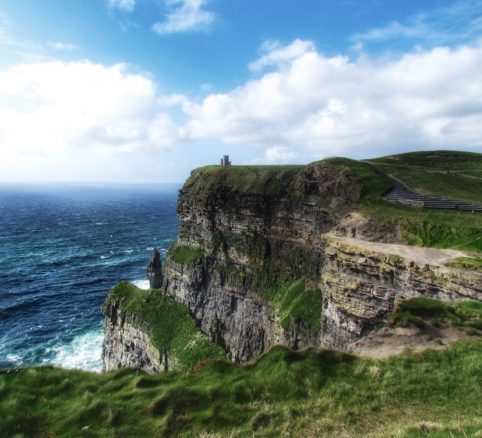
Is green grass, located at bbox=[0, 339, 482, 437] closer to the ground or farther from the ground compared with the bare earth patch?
farther from the ground

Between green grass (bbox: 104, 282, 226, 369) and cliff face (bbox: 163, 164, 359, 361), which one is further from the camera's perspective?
green grass (bbox: 104, 282, 226, 369)

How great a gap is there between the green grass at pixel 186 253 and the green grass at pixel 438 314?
42232 mm

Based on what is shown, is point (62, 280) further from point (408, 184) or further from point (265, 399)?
point (265, 399)

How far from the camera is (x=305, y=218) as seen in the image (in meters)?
47.6

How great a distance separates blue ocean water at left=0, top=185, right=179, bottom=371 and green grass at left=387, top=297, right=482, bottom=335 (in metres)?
48.3

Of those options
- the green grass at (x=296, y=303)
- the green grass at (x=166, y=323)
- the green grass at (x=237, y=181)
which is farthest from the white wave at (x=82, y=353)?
the green grass at (x=237, y=181)

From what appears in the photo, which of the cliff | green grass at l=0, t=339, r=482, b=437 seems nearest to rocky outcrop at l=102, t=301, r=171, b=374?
the cliff

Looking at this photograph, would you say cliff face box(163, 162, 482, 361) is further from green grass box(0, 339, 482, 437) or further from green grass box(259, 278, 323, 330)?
green grass box(0, 339, 482, 437)

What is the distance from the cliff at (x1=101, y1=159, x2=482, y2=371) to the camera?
28.2 m

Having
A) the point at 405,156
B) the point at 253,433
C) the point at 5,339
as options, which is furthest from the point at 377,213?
the point at 5,339

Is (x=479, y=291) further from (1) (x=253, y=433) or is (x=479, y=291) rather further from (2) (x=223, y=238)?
(2) (x=223, y=238)

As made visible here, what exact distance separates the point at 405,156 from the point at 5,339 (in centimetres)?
8493

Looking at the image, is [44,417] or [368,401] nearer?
[44,417]

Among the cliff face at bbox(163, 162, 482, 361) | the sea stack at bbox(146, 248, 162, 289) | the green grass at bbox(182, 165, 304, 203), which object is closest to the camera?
the cliff face at bbox(163, 162, 482, 361)
